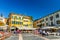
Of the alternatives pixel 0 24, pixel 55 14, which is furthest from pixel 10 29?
pixel 0 24

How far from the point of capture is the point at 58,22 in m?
53.4

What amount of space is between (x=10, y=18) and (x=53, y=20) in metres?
21.8

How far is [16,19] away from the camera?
69.1m

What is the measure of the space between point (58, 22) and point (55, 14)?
4.09 metres

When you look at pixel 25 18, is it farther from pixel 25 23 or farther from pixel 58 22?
pixel 58 22

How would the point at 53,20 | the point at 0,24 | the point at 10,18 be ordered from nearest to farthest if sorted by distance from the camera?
the point at 0,24, the point at 53,20, the point at 10,18

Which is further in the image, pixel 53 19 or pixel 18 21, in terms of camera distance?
pixel 18 21

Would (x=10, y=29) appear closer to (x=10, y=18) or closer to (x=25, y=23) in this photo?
(x=10, y=18)

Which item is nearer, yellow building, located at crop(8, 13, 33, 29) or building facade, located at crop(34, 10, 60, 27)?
building facade, located at crop(34, 10, 60, 27)

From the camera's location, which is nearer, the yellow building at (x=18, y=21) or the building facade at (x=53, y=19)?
the building facade at (x=53, y=19)

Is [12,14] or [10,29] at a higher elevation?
[12,14]

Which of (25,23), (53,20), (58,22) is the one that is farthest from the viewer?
(25,23)

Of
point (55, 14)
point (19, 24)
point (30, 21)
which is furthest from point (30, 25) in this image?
point (55, 14)

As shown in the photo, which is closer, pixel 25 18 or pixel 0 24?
pixel 0 24
